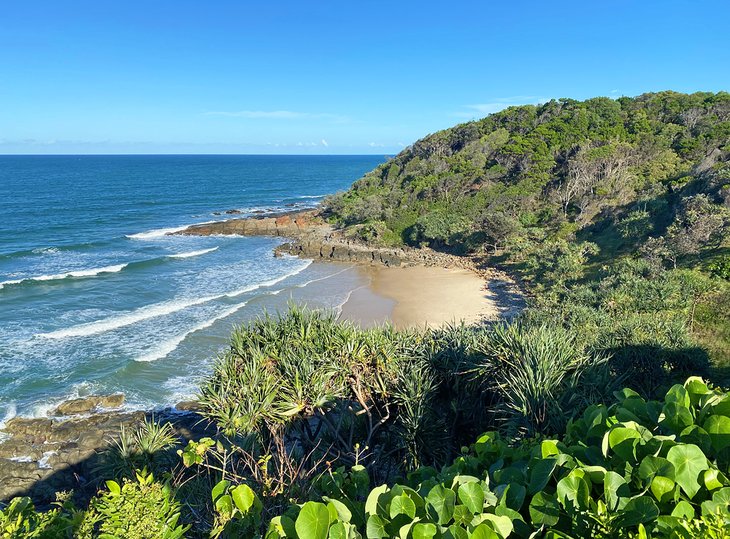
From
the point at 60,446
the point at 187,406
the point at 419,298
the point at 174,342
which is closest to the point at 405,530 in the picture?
the point at 187,406

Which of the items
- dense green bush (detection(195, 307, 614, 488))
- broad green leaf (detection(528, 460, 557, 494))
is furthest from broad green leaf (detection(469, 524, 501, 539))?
dense green bush (detection(195, 307, 614, 488))

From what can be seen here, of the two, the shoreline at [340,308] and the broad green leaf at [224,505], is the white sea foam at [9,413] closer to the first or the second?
the shoreline at [340,308]

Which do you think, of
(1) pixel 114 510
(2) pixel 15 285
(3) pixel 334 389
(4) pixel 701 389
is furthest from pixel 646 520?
(2) pixel 15 285

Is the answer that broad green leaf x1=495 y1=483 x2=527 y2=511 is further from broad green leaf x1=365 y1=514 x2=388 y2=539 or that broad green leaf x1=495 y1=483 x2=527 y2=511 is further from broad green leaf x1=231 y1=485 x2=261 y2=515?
broad green leaf x1=231 y1=485 x2=261 y2=515

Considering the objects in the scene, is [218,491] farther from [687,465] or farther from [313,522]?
[687,465]

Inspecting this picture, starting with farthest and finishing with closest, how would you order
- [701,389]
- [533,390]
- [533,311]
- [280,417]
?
[533,311], [280,417], [533,390], [701,389]

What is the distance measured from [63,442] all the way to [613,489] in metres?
16.8

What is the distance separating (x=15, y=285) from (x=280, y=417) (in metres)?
28.7

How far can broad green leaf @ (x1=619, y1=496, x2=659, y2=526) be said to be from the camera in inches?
97.6

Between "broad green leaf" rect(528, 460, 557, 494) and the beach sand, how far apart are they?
17.6 m

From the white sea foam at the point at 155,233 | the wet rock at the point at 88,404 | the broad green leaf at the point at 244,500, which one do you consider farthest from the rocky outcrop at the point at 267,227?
the broad green leaf at the point at 244,500

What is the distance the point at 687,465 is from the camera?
2727mm

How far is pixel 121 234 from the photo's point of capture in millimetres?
45906

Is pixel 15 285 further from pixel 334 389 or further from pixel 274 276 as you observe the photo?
pixel 334 389
